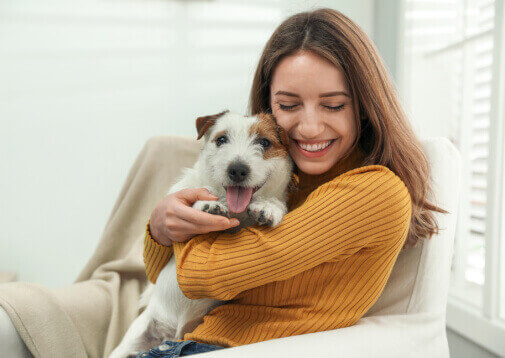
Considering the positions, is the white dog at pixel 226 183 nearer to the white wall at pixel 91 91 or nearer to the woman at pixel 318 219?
the woman at pixel 318 219

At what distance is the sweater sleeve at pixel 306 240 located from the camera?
0.89m

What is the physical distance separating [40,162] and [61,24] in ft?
3.24

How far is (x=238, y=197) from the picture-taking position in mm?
1041

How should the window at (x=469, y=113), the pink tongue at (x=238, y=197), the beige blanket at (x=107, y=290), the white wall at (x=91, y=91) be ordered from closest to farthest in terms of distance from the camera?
the pink tongue at (x=238, y=197), the beige blanket at (x=107, y=290), the window at (x=469, y=113), the white wall at (x=91, y=91)

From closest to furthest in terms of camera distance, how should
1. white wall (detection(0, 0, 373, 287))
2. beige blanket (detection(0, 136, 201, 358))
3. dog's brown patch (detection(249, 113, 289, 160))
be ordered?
dog's brown patch (detection(249, 113, 289, 160))
beige blanket (detection(0, 136, 201, 358))
white wall (detection(0, 0, 373, 287))

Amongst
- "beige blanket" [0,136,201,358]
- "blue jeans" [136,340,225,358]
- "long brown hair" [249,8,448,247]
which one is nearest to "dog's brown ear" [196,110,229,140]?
"long brown hair" [249,8,448,247]

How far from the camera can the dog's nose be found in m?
1.03

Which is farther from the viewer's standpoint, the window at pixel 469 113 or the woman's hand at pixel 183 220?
the window at pixel 469 113

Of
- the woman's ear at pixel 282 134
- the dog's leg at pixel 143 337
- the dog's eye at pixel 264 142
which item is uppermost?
the woman's ear at pixel 282 134

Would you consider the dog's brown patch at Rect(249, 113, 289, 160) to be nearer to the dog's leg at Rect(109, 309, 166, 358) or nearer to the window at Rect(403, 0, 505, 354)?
the dog's leg at Rect(109, 309, 166, 358)

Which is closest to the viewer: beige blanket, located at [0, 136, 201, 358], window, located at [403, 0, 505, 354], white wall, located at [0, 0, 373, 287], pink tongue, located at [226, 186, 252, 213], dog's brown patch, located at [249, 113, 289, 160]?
pink tongue, located at [226, 186, 252, 213]

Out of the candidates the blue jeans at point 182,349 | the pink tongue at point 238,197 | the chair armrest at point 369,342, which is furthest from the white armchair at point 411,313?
the pink tongue at point 238,197

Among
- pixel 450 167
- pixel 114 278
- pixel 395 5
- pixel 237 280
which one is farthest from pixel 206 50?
pixel 237 280

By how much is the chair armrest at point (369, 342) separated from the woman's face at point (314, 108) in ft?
1.50
